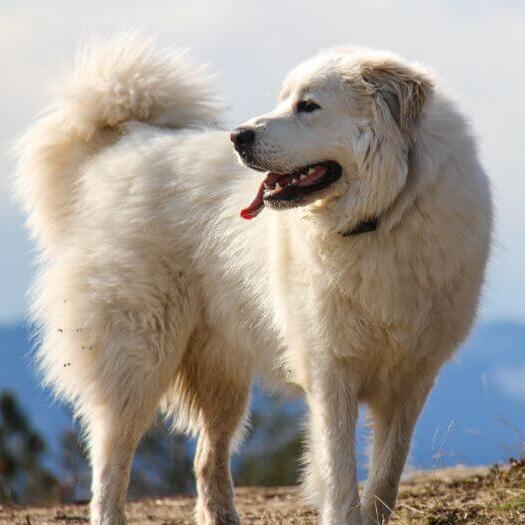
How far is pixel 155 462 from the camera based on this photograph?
18906mm

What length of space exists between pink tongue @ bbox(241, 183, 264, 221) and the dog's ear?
63 cm

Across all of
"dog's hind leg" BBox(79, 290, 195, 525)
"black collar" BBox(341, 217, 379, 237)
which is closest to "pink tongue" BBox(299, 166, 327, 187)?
"black collar" BBox(341, 217, 379, 237)

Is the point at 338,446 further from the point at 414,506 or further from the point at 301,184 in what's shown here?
the point at 414,506

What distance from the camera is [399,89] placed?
442 cm

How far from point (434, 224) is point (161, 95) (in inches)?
84.2

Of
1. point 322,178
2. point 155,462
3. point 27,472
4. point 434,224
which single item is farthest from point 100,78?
point 155,462

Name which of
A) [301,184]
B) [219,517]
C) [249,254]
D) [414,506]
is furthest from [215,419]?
[301,184]

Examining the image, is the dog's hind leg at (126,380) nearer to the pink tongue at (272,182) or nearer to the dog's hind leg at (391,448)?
the pink tongue at (272,182)

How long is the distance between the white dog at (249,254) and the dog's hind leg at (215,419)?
11mm

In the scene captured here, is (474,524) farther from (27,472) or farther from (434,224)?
(27,472)

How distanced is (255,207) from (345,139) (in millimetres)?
536

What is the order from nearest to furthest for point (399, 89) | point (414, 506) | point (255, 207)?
1. point (399, 89)
2. point (255, 207)
3. point (414, 506)

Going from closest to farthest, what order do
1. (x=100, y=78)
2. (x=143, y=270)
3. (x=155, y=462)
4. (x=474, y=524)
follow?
(x=474, y=524)
(x=143, y=270)
(x=100, y=78)
(x=155, y=462)

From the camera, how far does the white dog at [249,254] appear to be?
4.48m
